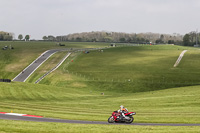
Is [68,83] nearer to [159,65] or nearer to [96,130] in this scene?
[159,65]

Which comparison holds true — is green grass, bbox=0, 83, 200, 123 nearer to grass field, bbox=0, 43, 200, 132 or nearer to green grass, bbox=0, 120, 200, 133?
grass field, bbox=0, 43, 200, 132

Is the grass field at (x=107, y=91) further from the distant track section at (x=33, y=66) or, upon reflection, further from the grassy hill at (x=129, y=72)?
the distant track section at (x=33, y=66)

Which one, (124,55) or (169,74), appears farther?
(124,55)

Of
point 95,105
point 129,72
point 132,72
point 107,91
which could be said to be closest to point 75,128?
point 95,105

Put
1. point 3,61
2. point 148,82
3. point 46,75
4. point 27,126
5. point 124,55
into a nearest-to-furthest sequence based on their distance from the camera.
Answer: point 27,126, point 148,82, point 46,75, point 3,61, point 124,55

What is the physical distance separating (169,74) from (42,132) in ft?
269

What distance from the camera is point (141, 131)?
85.5 ft

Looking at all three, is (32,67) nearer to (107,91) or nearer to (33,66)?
(33,66)

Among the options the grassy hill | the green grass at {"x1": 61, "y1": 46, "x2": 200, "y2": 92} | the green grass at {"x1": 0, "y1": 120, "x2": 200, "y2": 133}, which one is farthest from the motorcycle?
the green grass at {"x1": 61, "y1": 46, "x2": 200, "y2": 92}

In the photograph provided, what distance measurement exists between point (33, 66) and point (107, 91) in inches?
2023

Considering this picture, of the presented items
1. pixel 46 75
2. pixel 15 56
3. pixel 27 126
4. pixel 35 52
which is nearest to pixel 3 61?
pixel 15 56

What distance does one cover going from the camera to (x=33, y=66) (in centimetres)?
12812

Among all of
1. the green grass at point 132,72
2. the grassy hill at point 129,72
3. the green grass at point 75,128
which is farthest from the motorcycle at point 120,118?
the green grass at point 132,72

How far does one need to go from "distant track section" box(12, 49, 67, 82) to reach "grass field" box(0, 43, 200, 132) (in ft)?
11.1
